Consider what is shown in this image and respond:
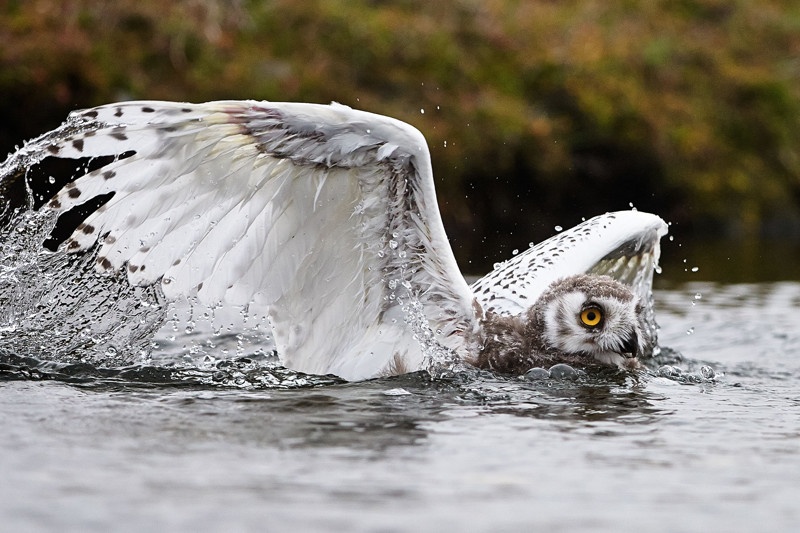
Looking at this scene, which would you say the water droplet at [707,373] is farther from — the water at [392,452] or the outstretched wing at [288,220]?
the outstretched wing at [288,220]

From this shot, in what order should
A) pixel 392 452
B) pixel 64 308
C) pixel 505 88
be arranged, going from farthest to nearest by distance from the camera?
pixel 505 88
pixel 64 308
pixel 392 452

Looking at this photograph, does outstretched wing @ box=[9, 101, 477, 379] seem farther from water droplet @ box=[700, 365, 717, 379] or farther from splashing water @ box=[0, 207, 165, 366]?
water droplet @ box=[700, 365, 717, 379]

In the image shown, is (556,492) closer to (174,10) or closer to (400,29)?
(174,10)

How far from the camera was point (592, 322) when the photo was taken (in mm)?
→ 5551

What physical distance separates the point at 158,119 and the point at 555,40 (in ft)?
39.4

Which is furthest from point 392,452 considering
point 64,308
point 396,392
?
point 64,308

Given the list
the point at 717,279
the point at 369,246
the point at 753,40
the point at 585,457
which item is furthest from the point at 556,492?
the point at 753,40

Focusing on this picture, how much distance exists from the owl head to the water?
0.15m

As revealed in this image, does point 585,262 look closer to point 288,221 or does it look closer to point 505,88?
point 288,221

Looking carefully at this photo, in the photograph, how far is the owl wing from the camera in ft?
20.6

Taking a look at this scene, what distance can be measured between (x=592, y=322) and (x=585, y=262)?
102 cm

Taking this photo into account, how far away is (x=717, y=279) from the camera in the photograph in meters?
10.1

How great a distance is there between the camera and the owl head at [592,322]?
18.1ft

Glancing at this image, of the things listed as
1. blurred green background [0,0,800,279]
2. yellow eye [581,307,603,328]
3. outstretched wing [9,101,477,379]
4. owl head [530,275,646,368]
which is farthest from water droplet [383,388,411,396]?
blurred green background [0,0,800,279]
